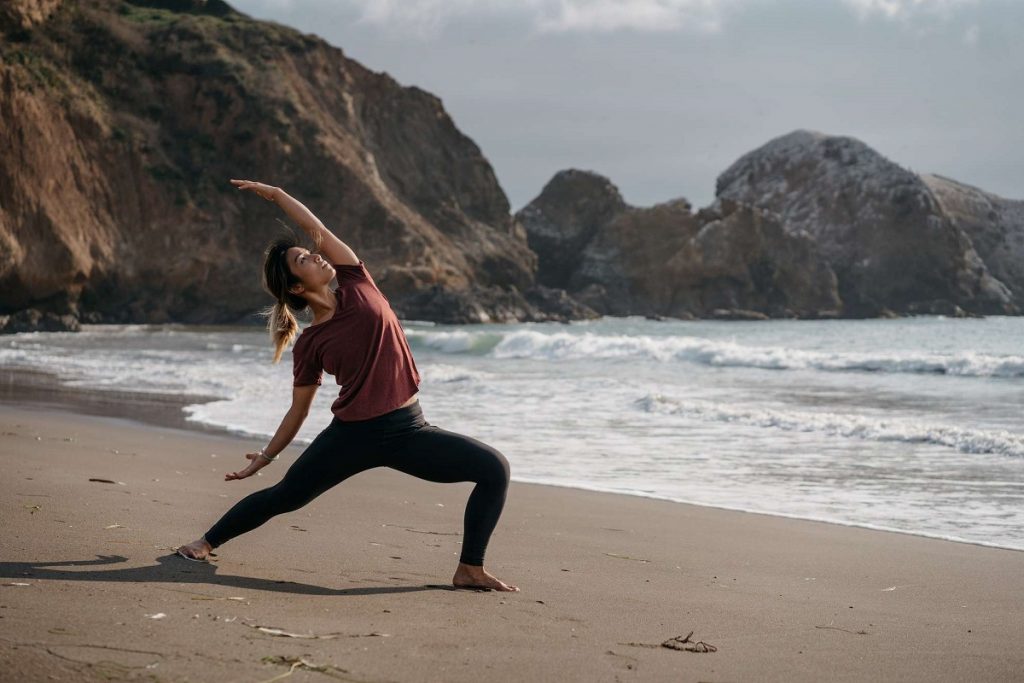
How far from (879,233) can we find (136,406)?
10619cm

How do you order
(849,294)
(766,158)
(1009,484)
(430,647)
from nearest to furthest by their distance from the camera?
(430,647), (1009,484), (849,294), (766,158)

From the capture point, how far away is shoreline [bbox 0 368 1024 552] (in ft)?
22.1

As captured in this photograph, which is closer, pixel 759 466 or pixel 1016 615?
pixel 1016 615

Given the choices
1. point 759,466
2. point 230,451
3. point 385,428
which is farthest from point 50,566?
point 759,466

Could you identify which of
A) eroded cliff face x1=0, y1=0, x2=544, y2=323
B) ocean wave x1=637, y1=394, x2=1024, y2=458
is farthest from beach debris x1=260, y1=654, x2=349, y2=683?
eroded cliff face x1=0, y1=0, x2=544, y2=323

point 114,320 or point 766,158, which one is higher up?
point 766,158

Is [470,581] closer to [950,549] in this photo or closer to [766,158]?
[950,549]

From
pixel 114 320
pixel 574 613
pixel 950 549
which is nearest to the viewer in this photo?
pixel 574 613

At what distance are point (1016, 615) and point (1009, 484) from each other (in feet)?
12.5

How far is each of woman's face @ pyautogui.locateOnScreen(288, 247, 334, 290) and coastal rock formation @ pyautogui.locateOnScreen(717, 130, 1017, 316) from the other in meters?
102

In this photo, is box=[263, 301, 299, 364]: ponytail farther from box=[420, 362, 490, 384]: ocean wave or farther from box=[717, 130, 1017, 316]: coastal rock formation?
box=[717, 130, 1017, 316]: coastal rock formation

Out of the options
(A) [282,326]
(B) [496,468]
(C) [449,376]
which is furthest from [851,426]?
(C) [449,376]

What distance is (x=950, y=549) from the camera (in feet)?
17.8

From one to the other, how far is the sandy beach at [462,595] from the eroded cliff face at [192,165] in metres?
48.1
